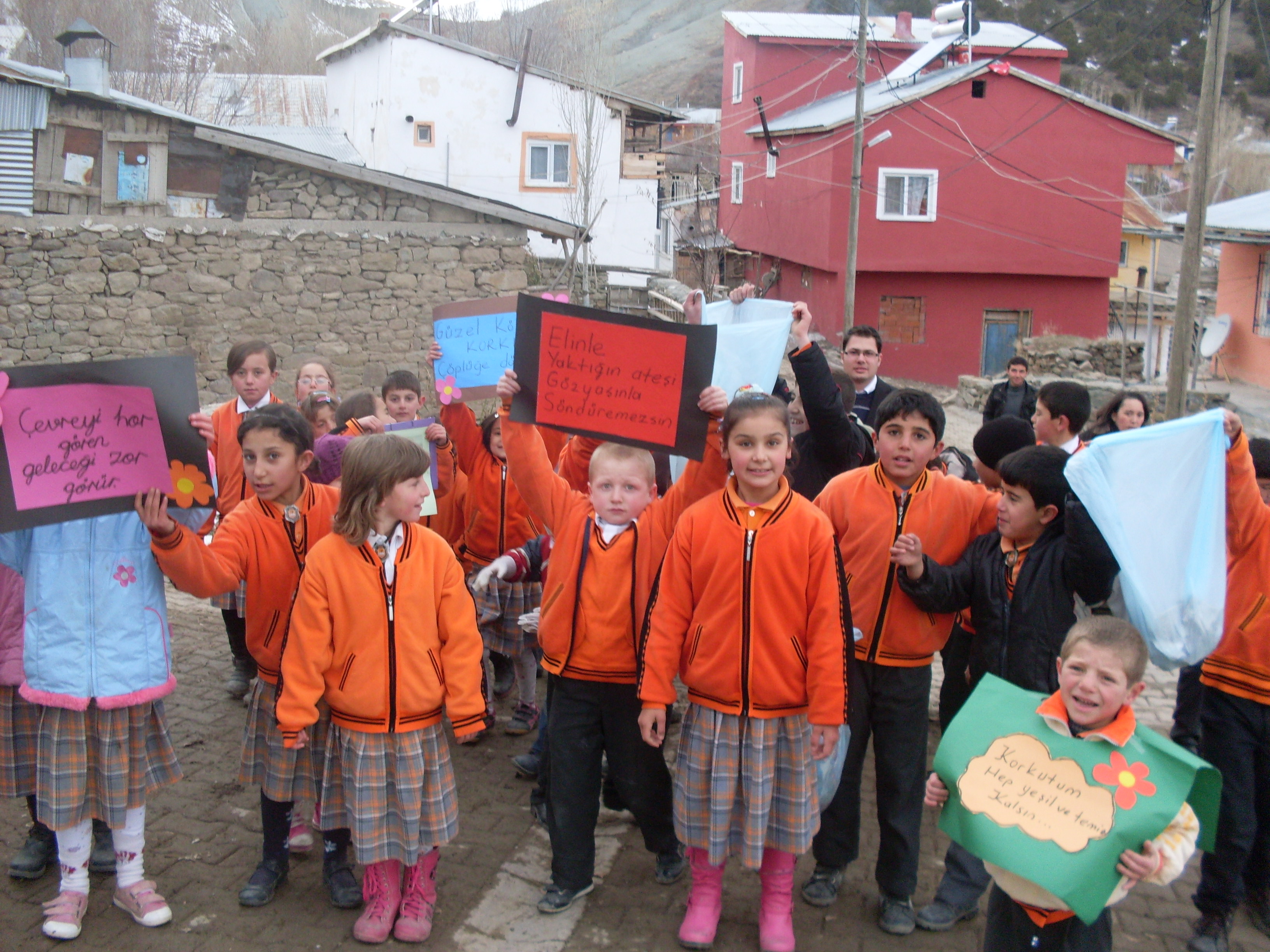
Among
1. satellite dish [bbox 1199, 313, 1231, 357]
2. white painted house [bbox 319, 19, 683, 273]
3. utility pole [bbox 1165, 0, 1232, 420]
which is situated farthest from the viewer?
white painted house [bbox 319, 19, 683, 273]

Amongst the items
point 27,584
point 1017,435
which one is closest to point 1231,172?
point 1017,435

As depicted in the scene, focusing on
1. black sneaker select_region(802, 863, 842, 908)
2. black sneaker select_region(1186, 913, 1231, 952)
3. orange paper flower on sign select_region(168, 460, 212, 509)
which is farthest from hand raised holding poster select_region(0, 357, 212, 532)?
black sneaker select_region(1186, 913, 1231, 952)

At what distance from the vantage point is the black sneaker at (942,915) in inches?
141

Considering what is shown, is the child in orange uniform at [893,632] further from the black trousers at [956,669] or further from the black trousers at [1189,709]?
the black trousers at [1189,709]

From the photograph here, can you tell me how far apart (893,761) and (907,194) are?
25932mm

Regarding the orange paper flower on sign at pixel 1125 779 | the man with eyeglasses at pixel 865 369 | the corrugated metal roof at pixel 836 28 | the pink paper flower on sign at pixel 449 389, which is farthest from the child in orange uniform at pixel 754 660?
the corrugated metal roof at pixel 836 28

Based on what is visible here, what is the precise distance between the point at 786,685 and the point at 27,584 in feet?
8.29

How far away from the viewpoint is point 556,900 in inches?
144

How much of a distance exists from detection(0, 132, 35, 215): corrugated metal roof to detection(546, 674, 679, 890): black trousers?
1213 centimetres

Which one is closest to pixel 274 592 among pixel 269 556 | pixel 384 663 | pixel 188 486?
pixel 269 556

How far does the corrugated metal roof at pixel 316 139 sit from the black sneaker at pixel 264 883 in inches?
458

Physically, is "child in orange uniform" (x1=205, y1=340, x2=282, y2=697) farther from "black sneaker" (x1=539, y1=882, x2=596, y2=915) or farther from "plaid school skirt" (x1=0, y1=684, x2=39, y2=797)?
"black sneaker" (x1=539, y1=882, x2=596, y2=915)

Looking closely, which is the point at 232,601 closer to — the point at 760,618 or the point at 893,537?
the point at 760,618

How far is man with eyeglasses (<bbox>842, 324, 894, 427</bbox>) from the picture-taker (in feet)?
17.6
